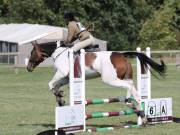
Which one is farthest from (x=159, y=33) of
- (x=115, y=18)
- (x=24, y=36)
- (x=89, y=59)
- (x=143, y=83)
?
(x=89, y=59)

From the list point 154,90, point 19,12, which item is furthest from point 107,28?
point 154,90

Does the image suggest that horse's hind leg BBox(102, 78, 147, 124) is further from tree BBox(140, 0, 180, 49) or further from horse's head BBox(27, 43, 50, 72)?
tree BBox(140, 0, 180, 49)

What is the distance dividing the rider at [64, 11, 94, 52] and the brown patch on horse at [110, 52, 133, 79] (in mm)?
644

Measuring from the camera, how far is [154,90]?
25.7 m

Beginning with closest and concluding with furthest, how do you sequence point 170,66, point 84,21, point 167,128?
point 167,128, point 170,66, point 84,21

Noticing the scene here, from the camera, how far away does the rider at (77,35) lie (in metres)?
14.1

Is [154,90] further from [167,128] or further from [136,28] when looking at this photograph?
[136,28]

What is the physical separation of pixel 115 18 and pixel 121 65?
6044 centimetres

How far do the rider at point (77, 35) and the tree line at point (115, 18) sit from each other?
57606 mm

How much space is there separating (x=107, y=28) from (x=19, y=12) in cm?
1019

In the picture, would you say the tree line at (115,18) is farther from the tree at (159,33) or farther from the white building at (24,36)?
the white building at (24,36)

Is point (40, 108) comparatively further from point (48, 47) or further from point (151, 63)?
point (151, 63)

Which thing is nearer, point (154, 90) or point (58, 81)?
point (58, 81)

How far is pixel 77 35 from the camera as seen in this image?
556 inches
